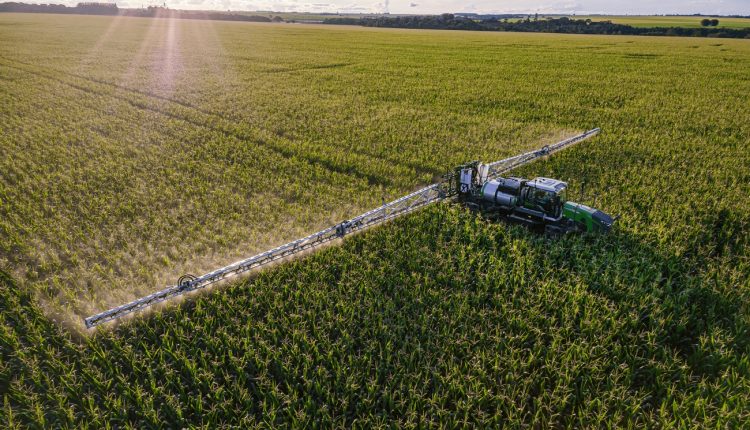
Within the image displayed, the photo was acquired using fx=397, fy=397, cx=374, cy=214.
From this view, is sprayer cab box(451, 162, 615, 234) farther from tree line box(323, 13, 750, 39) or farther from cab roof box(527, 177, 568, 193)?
tree line box(323, 13, 750, 39)

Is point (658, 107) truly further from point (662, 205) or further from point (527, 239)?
point (527, 239)

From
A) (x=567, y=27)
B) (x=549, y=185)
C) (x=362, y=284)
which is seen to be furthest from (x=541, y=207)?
(x=567, y=27)

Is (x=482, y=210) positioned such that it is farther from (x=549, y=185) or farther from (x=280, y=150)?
(x=280, y=150)

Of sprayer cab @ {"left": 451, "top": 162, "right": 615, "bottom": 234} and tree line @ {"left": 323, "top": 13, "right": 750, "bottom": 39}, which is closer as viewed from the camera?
sprayer cab @ {"left": 451, "top": 162, "right": 615, "bottom": 234}

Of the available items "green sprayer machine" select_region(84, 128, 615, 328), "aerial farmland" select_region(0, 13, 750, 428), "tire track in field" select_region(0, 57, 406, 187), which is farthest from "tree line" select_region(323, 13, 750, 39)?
"green sprayer machine" select_region(84, 128, 615, 328)

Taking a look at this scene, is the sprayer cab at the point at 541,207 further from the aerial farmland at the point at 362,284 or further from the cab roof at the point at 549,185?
the aerial farmland at the point at 362,284

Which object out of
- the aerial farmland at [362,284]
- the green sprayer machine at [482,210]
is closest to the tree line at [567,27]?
the aerial farmland at [362,284]

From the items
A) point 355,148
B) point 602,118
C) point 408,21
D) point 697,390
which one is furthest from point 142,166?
point 408,21
